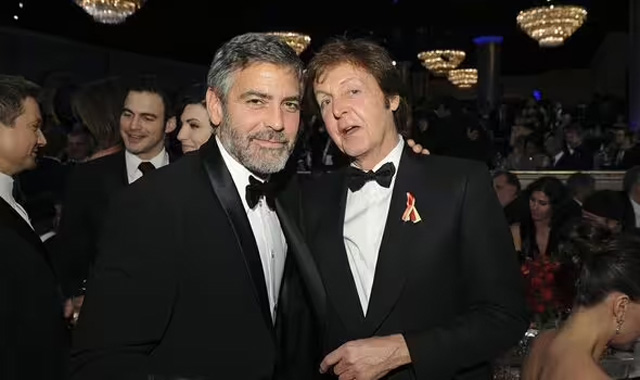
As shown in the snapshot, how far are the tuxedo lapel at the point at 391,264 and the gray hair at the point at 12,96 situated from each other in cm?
151

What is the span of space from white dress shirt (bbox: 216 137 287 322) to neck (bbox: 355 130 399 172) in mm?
335

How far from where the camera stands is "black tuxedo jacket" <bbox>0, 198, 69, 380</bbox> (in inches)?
91.5

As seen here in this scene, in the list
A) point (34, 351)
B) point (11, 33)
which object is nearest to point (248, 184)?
point (34, 351)

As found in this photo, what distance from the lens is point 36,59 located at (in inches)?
480

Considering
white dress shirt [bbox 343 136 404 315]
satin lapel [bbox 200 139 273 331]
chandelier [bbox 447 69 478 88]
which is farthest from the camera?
chandelier [bbox 447 69 478 88]

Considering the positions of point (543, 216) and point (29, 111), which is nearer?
point (29, 111)

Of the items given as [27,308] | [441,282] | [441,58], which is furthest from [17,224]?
[441,58]

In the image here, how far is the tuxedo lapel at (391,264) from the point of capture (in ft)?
6.24

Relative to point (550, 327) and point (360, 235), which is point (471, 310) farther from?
point (550, 327)

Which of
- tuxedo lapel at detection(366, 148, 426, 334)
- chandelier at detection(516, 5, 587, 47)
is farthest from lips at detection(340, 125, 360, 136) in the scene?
chandelier at detection(516, 5, 587, 47)

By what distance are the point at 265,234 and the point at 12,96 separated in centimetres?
139

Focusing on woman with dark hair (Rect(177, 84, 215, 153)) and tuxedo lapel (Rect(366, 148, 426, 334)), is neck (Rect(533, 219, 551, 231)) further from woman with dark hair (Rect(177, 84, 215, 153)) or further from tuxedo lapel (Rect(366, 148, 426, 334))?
tuxedo lapel (Rect(366, 148, 426, 334))

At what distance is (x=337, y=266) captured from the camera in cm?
198

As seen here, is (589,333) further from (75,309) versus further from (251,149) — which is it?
(75,309)
